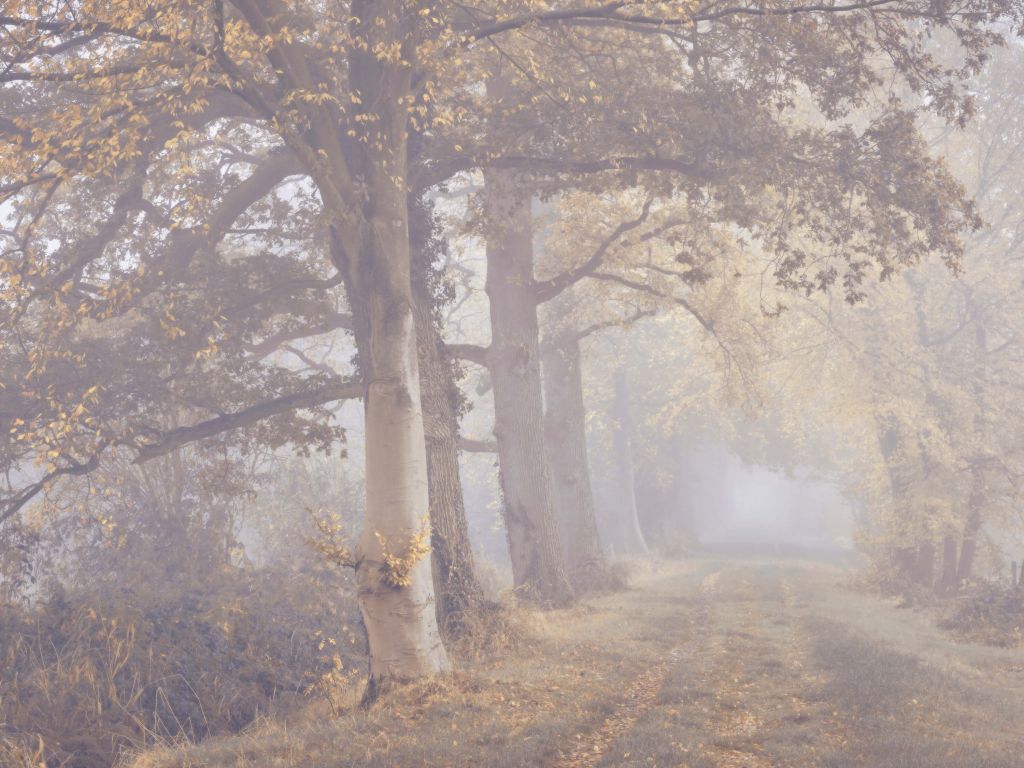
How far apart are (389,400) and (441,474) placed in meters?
3.60

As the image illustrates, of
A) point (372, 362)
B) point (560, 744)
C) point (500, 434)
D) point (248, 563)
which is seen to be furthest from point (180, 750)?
point (500, 434)

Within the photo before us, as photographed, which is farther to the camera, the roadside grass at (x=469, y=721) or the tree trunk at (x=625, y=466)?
the tree trunk at (x=625, y=466)

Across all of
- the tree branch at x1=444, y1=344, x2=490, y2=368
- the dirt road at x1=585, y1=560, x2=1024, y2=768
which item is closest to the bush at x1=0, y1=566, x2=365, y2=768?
Result: the dirt road at x1=585, y1=560, x2=1024, y2=768

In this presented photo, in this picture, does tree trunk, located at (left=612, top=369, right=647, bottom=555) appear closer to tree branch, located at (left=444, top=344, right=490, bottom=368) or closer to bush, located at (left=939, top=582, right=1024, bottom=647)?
tree branch, located at (left=444, top=344, right=490, bottom=368)

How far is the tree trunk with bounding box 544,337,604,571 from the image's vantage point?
25.2m

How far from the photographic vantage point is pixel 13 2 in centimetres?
967

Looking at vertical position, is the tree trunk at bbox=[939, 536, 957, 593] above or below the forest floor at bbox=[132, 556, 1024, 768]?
below

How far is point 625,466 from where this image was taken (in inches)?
1662

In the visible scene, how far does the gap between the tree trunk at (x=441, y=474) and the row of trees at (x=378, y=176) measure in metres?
0.05

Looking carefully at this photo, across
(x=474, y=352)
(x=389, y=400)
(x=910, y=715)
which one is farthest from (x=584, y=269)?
(x=910, y=715)

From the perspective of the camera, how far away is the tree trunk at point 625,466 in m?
41.3

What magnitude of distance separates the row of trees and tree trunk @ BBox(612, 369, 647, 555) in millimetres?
24581

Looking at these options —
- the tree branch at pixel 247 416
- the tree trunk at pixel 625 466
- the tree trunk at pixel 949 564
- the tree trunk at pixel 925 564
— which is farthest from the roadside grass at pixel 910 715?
the tree trunk at pixel 625 466

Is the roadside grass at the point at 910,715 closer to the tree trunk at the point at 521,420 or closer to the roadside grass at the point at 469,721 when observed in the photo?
the roadside grass at the point at 469,721
